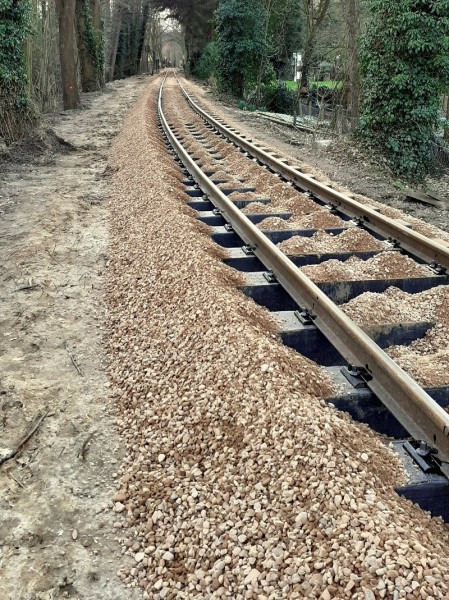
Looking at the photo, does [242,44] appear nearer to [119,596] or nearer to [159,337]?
[159,337]

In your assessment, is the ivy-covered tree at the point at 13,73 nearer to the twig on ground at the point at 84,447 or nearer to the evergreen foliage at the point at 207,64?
the twig on ground at the point at 84,447

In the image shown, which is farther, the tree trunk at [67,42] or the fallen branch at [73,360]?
the tree trunk at [67,42]

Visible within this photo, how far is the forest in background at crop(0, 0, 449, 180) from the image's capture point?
11.8 m

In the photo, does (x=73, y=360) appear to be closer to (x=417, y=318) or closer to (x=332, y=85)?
(x=417, y=318)

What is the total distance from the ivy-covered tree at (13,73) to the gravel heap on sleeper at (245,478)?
9.79 meters

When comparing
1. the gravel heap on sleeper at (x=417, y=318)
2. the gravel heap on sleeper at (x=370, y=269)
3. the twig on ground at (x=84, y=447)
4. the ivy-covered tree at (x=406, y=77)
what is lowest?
the twig on ground at (x=84, y=447)

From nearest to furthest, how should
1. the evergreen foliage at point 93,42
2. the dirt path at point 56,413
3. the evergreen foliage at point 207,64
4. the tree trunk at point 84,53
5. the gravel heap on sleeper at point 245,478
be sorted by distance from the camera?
the gravel heap on sleeper at point 245,478, the dirt path at point 56,413, the tree trunk at point 84,53, the evergreen foliage at point 93,42, the evergreen foliage at point 207,64

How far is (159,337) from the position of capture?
414cm

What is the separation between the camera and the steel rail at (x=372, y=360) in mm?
2766

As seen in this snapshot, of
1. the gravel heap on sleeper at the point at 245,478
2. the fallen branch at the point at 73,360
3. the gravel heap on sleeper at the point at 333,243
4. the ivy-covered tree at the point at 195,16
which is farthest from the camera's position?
the ivy-covered tree at the point at 195,16

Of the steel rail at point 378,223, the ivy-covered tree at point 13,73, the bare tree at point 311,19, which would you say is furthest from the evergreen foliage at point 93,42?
the steel rail at point 378,223

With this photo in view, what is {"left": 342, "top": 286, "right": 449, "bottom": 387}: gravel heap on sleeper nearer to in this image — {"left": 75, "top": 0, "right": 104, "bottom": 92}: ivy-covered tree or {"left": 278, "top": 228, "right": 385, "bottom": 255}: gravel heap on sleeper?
{"left": 278, "top": 228, "right": 385, "bottom": 255}: gravel heap on sleeper

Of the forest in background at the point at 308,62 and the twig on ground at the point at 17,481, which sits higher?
the forest in background at the point at 308,62

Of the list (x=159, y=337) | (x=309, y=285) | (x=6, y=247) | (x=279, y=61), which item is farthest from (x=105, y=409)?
(x=279, y=61)
